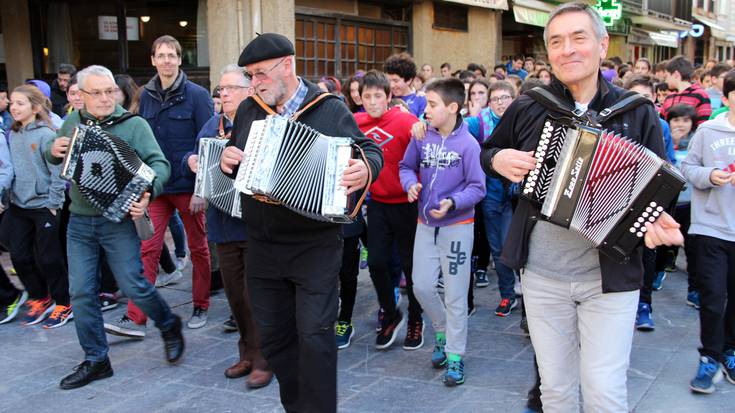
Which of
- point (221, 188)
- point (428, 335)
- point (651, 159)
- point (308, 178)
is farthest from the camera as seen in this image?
point (428, 335)

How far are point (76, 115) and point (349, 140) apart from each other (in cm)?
248

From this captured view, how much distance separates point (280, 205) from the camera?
144 inches

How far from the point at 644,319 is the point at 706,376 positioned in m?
1.20

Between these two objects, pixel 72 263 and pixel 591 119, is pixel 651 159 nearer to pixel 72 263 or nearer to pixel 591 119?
pixel 591 119

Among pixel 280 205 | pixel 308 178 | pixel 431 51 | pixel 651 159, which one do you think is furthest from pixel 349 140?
pixel 431 51

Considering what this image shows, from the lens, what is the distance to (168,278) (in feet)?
24.2

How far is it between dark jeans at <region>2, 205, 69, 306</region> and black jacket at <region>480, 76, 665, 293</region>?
14.1 feet

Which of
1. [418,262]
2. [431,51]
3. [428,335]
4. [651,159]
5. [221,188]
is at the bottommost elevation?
[428,335]

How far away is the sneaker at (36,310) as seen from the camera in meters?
6.21

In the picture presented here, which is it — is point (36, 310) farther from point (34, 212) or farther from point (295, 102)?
point (295, 102)

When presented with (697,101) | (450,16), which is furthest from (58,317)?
(450,16)

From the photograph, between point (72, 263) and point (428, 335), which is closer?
point (72, 263)

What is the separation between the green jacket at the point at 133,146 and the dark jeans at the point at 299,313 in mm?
1370

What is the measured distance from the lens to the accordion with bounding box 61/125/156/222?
15.2 feet
